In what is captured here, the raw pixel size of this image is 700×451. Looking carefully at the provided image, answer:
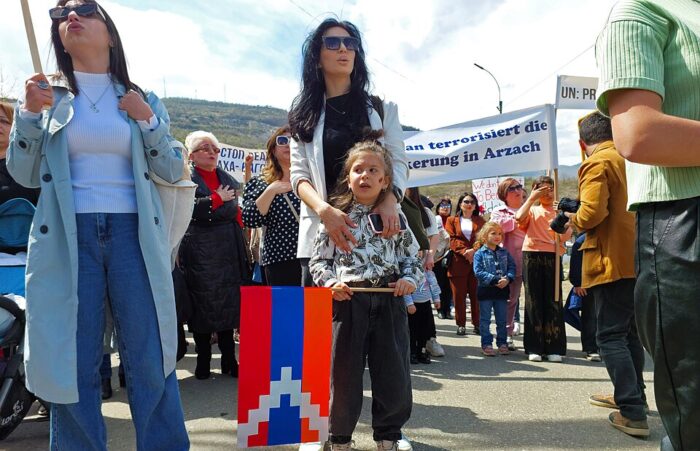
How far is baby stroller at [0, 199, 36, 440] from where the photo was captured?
2.83 meters

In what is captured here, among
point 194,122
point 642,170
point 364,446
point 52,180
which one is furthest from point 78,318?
point 194,122

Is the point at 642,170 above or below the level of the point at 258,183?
below

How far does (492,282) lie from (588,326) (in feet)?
3.41

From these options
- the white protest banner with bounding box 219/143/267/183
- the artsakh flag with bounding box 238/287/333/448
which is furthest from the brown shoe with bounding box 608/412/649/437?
the white protest banner with bounding box 219/143/267/183

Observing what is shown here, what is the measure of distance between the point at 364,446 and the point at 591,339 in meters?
3.40

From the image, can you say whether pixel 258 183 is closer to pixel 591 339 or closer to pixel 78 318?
pixel 78 318

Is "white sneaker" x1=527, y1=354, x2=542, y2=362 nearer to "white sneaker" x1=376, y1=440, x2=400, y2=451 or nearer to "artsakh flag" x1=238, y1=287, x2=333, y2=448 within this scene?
"white sneaker" x1=376, y1=440, x2=400, y2=451

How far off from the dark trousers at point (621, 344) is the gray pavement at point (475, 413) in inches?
8.5

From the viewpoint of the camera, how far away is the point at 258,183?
404cm

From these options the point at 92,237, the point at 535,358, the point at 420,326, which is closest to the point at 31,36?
the point at 92,237

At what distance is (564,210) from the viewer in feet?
12.5

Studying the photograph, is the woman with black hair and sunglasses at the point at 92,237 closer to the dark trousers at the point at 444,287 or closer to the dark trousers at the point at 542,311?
the dark trousers at the point at 542,311

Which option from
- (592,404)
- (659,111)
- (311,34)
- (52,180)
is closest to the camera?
(659,111)

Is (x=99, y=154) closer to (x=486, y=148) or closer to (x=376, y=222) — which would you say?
(x=376, y=222)
